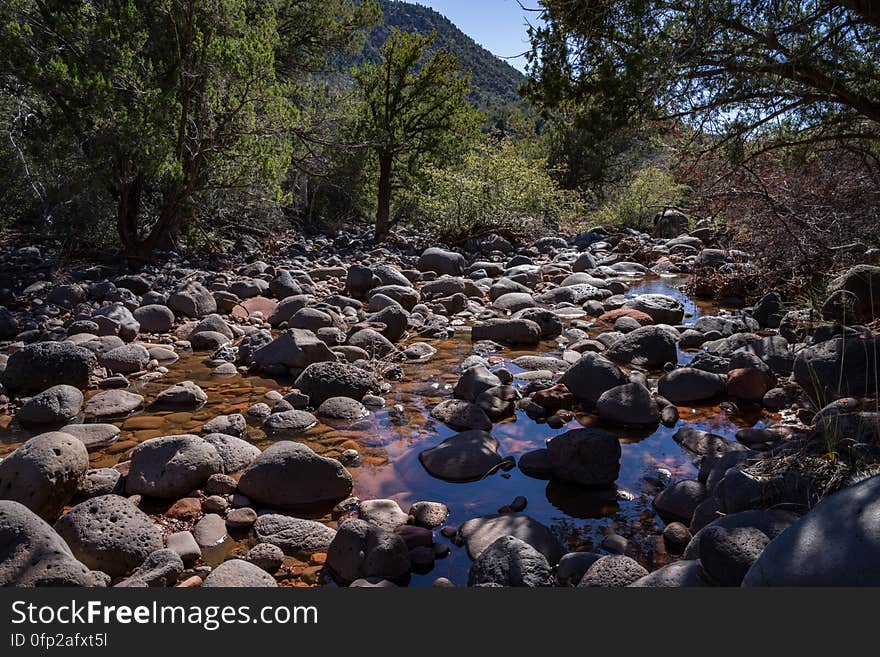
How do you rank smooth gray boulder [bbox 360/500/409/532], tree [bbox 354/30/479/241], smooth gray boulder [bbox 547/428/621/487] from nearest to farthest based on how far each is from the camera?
smooth gray boulder [bbox 360/500/409/532] → smooth gray boulder [bbox 547/428/621/487] → tree [bbox 354/30/479/241]

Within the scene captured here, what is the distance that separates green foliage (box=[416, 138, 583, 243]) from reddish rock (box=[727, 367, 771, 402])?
9936mm

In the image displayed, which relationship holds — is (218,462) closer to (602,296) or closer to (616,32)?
(616,32)

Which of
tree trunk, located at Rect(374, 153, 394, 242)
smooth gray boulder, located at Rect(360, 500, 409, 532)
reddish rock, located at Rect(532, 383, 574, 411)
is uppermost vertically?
tree trunk, located at Rect(374, 153, 394, 242)

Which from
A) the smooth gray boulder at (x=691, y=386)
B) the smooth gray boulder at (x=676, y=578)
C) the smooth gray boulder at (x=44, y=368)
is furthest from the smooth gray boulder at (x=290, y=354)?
the smooth gray boulder at (x=676, y=578)

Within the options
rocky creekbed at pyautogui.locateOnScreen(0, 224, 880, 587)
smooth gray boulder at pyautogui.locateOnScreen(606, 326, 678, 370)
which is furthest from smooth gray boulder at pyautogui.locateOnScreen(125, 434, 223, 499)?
smooth gray boulder at pyautogui.locateOnScreen(606, 326, 678, 370)

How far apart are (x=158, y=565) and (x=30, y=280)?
7643 mm

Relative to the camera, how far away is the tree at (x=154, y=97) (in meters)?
8.75

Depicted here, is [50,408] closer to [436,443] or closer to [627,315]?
[436,443]

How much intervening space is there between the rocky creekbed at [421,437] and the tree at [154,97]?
1719 mm

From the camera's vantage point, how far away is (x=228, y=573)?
3.16 m

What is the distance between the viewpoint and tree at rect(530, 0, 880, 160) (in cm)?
518

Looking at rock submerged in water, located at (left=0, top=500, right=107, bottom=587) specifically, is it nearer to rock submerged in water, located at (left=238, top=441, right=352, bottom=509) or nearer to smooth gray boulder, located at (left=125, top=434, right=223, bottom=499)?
smooth gray boulder, located at (left=125, top=434, right=223, bottom=499)

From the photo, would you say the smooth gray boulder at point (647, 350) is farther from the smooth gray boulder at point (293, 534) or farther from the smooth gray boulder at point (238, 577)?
the smooth gray boulder at point (238, 577)

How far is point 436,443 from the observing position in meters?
5.19
